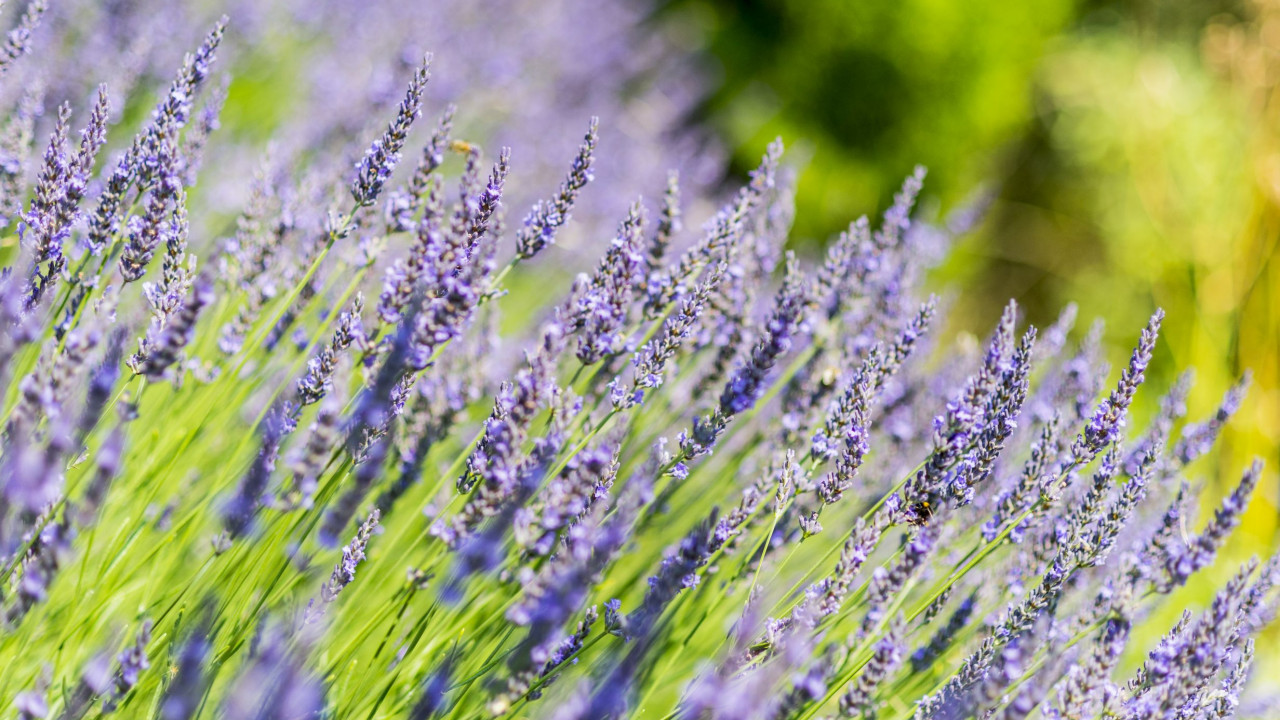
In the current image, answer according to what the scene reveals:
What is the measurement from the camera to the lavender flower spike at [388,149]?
4.45ft

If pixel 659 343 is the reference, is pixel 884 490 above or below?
above

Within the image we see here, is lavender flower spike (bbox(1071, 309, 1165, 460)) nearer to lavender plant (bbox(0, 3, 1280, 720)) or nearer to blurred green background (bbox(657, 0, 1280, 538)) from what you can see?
lavender plant (bbox(0, 3, 1280, 720))

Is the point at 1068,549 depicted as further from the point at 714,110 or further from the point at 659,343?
the point at 714,110

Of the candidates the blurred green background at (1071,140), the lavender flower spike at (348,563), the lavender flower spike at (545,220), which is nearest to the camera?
the lavender flower spike at (348,563)

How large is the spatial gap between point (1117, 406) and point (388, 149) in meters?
1.16

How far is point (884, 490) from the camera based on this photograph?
2.25 meters

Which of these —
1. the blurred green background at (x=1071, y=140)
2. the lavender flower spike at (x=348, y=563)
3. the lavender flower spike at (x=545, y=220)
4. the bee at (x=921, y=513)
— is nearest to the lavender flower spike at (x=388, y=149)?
the lavender flower spike at (x=545, y=220)

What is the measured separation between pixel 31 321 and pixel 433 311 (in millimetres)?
523

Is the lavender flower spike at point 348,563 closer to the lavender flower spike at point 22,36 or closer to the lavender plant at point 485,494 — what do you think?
the lavender plant at point 485,494

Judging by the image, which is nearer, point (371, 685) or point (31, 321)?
point (31, 321)

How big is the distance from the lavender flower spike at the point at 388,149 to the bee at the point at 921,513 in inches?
38.2

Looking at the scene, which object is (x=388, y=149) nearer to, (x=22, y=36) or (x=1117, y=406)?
(x=22, y=36)

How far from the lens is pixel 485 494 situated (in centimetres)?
124

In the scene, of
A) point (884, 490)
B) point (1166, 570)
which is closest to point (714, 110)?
point (884, 490)
